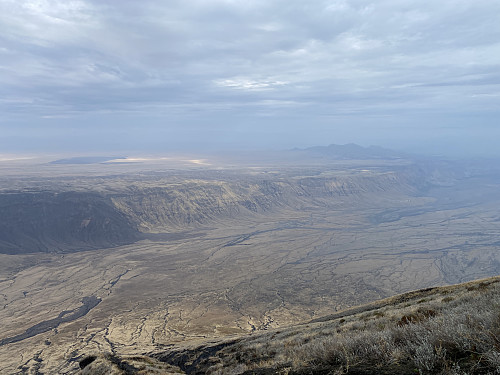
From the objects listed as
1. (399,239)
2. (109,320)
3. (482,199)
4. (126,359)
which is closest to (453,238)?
(399,239)

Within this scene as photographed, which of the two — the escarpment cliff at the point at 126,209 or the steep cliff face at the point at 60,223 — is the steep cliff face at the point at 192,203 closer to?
the escarpment cliff at the point at 126,209

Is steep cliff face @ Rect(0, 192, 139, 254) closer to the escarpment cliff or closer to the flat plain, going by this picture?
the escarpment cliff

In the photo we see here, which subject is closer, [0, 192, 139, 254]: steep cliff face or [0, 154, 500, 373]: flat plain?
[0, 154, 500, 373]: flat plain

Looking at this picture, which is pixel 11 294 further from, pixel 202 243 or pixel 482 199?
pixel 482 199

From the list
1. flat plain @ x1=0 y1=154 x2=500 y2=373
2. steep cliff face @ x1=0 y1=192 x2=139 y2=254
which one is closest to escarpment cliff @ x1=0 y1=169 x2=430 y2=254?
steep cliff face @ x1=0 y1=192 x2=139 y2=254

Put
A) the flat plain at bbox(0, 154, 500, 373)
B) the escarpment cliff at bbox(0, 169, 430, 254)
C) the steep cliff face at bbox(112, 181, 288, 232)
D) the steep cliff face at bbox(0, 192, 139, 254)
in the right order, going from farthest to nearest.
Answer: the steep cliff face at bbox(112, 181, 288, 232), the escarpment cliff at bbox(0, 169, 430, 254), the steep cliff face at bbox(0, 192, 139, 254), the flat plain at bbox(0, 154, 500, 373)
